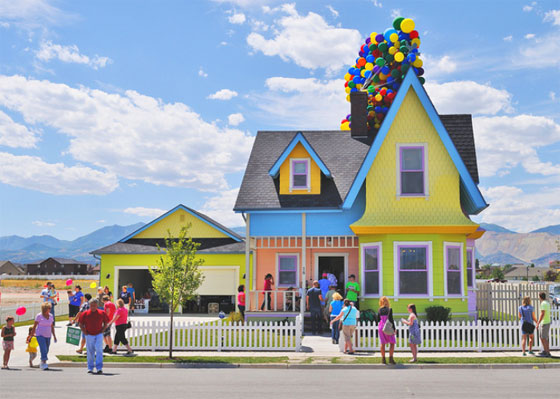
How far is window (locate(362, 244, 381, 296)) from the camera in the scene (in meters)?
22.2

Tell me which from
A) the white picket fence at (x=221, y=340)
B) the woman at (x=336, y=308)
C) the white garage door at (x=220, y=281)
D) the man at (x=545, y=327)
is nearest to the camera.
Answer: the man at (x=545, y=327)

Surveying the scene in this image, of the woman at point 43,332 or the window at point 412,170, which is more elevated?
the window at point 412,170

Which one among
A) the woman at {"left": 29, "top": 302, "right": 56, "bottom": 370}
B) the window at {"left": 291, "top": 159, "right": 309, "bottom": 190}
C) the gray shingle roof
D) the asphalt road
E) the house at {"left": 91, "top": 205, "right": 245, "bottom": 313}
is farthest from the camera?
the house at {"left": 91, "top": 205, "right": 245, "bottom": 313}

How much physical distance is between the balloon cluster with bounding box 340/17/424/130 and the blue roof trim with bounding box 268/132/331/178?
4.42 metres

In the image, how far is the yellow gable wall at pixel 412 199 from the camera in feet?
72.2

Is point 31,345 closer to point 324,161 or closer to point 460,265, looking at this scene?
point 324,161

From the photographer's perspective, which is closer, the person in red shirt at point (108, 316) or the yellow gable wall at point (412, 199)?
the person in red shirt at point (108, 316)

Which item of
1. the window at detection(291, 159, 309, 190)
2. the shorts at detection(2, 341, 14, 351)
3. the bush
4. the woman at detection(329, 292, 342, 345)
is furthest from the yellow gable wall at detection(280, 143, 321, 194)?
the shorts at detection(2, 341, 14, 351)

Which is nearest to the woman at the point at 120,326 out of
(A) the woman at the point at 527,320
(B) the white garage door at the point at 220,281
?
(A) the woman at the point at 527,320

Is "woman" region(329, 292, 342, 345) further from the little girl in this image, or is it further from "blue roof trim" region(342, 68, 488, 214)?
"blue roof trim" region(342, 68, 488, 214)

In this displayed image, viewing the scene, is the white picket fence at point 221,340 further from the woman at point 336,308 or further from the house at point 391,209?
the house at point 391,209

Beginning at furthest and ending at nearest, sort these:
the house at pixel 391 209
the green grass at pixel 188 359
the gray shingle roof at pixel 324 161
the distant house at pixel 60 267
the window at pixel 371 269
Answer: the distant house at pixel 60 267, the gray shingle roof at pixel 324 161, the window at pixel 371 269, the house at pixel 391 209, the green grass at pixel 188 359

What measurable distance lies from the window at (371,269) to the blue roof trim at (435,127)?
73.3 inches

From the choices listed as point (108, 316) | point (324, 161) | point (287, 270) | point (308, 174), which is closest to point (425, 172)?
point (308, 174)
